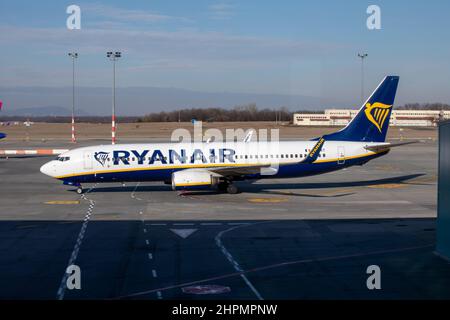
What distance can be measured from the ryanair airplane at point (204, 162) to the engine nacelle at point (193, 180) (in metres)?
0.07

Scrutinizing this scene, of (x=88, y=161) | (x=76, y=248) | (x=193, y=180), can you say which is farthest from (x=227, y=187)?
(x=76, y=248)

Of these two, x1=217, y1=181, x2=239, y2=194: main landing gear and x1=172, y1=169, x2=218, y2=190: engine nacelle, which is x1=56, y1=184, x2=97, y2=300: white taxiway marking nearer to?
x1=172, y1=169, x2=218, y2=190: engine nacelle

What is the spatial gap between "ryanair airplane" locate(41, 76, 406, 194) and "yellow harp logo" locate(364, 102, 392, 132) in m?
2.21

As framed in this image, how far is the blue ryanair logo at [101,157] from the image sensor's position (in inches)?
1735

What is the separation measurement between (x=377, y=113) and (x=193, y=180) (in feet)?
51.9

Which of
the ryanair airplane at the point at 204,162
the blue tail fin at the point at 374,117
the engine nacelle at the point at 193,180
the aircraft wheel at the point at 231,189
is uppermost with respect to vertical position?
the blue tail fin at the point at 374,117

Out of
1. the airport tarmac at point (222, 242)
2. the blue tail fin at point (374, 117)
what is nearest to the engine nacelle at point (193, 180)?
the airport tarmac at point (222, 242)

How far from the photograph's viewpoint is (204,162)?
4428 centimetres

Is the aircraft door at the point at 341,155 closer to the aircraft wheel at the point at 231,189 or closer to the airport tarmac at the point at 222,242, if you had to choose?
the airport tarmac at the point at 222,242

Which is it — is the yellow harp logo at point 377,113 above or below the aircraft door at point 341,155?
above

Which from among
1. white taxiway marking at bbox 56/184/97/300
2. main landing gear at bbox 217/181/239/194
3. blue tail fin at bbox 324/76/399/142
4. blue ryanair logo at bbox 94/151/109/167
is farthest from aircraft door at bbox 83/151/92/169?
blue tail fin at bbox 324/76/399/142
